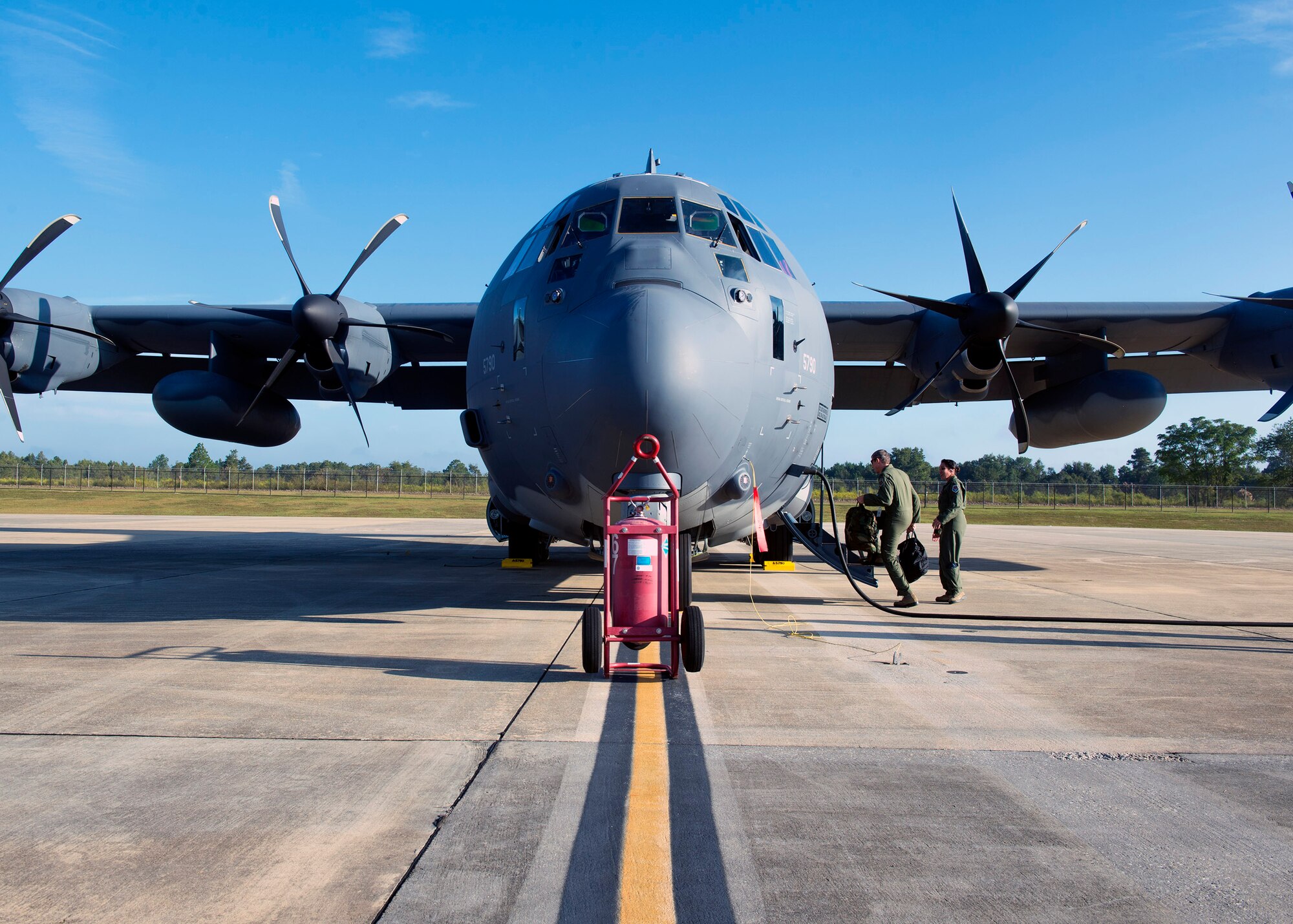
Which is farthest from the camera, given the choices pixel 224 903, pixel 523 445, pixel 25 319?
pixel 25 319

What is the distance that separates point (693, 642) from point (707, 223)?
4.13m

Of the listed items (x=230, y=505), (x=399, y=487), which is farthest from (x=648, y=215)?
(x=399, y=487)

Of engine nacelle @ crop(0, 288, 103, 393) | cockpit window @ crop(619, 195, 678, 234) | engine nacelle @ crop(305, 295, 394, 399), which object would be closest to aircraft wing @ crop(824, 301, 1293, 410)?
cockpit window @ crop(619, 195, 678, 234)

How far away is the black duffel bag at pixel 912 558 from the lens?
375 inches

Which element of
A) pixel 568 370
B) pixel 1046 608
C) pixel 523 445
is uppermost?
pixel 568 370

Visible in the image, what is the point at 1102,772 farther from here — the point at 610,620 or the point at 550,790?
the point at 610,620

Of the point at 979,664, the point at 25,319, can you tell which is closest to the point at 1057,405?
the point at 979,664

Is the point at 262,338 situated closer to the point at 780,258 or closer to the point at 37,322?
the point at 37,322

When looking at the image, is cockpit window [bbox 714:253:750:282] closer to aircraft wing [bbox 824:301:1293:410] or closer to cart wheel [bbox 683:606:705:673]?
cart wheel [bbox 683:606:705:673]

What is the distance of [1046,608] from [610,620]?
19.7 feet

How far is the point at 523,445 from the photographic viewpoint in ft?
25.0

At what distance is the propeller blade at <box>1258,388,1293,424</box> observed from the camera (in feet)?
41.5

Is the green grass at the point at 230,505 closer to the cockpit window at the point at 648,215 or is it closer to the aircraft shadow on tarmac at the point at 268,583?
the aircraft shadow on tarmac at the point at 268,583

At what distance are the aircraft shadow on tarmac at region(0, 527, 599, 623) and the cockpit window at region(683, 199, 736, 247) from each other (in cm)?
401
